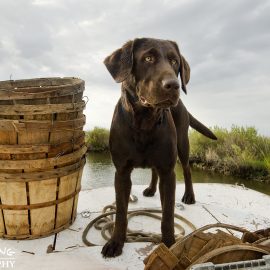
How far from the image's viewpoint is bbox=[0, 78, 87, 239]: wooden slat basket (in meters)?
3.02

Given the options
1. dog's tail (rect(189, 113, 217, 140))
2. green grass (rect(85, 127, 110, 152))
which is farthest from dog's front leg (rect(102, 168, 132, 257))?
green grass (rect(85, 127, 110, 152))

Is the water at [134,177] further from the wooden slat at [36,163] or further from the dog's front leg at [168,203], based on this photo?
the dog's front leg at [168,203]

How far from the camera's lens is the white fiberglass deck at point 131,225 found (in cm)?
281

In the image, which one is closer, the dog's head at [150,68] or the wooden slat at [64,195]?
the dog's head at [150,68]

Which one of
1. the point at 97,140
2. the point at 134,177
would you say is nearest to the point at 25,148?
the point at 134,177

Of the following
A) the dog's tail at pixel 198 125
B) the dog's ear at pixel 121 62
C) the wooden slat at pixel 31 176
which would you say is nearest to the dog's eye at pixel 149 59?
the dog's ear at pixel 121 62

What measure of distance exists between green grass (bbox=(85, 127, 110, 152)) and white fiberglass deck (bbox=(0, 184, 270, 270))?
5.26 meters

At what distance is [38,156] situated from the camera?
10.4 ft

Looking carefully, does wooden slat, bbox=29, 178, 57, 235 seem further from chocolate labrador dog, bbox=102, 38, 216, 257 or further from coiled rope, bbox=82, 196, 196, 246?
chocolate labrador dog, bbox=102, 38, 216, 257

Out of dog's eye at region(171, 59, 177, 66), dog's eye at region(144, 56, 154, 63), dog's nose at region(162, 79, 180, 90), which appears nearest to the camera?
dog's nose at region(162, 79, 180, 90)

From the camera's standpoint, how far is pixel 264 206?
4469 mm

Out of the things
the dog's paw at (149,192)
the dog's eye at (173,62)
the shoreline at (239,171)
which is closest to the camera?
the dog's eye at (173,62)

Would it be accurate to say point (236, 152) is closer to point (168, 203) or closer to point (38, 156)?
point (168, 203)

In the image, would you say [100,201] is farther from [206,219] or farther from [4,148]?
[4,148]
